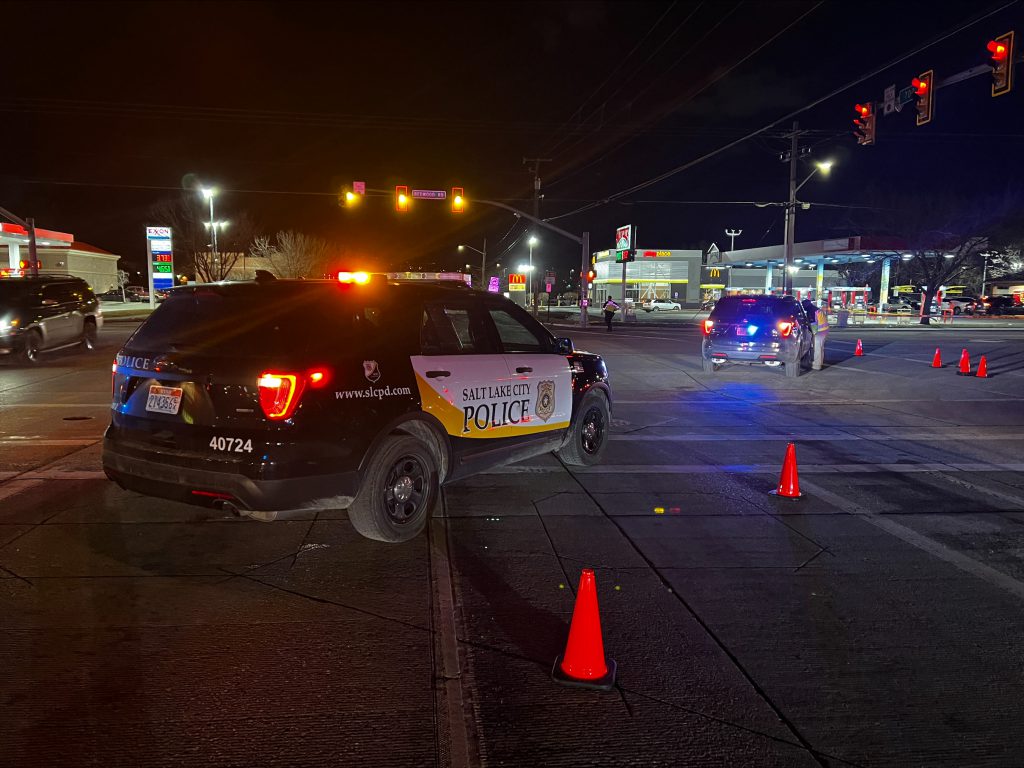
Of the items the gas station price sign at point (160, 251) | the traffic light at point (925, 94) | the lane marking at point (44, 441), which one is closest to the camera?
the lane marking at point (44, 441)

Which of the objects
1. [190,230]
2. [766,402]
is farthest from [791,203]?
[190,230]

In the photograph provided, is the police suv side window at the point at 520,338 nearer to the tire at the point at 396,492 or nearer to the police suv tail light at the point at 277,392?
Result: the tire at the point at 396,492

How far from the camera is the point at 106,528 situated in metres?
5.51

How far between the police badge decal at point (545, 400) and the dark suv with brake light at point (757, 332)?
9541 mm

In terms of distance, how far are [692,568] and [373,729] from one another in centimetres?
257

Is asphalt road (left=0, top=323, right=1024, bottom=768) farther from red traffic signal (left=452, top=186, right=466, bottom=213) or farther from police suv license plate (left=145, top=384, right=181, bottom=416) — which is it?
red traffic signal (left=452, top=186, right=466, bottom=213)

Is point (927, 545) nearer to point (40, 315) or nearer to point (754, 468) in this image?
point (754, 468)

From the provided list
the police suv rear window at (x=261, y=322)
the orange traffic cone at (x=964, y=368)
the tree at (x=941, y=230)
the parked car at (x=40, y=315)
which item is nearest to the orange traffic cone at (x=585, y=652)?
the police suv rear window at (x=261, y=322)

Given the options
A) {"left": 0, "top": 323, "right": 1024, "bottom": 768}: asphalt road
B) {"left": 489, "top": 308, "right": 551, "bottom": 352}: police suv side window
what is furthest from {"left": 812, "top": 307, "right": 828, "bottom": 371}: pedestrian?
{"left": 489, "top": 308, "right": 551, "bottom": 352}: police suv side window

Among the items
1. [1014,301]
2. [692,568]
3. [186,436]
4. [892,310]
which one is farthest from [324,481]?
[1014,301]

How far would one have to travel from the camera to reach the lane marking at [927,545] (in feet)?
15.7

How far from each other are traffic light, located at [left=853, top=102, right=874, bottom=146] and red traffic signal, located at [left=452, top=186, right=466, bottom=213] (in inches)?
557

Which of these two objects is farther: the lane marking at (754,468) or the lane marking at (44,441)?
the lane marking at (44,441)

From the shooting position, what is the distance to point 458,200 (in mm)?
27812
